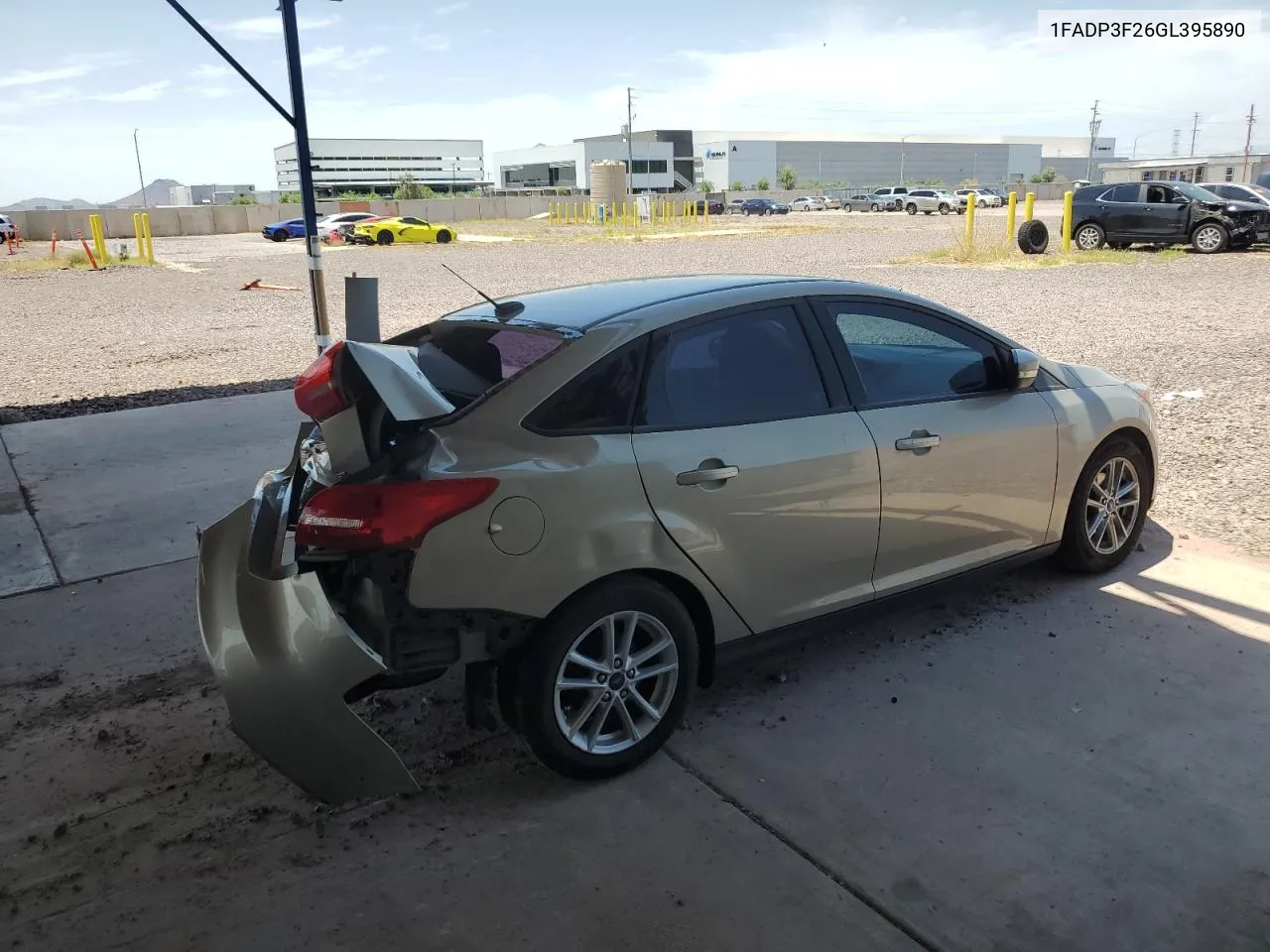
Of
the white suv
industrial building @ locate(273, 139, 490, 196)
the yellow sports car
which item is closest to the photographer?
the yellow sports car

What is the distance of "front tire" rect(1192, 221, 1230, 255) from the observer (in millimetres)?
22016

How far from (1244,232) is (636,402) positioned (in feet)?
77.3

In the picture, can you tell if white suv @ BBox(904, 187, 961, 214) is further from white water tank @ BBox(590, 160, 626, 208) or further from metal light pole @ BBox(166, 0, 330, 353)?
metal light pole @ BBox(166, 0, 330, 353)

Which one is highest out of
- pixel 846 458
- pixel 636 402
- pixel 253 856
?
pixel 636 402

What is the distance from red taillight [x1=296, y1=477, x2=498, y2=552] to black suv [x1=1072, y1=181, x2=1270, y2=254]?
23.9 metres

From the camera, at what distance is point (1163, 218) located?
22.6 m

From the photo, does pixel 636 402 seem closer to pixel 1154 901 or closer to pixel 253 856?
pixel 253 856

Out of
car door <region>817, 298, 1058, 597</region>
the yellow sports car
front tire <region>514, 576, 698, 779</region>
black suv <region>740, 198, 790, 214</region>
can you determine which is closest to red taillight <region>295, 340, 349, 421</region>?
front tire <region>514, 576, 698, 779</region>

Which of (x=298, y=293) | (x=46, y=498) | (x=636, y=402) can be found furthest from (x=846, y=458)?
(x=298, y=293)

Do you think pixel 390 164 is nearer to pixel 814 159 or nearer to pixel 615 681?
pixel 814 159

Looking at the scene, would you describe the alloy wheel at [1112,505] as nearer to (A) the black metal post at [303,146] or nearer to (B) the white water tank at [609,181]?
(A) the black metal post at [303,146]

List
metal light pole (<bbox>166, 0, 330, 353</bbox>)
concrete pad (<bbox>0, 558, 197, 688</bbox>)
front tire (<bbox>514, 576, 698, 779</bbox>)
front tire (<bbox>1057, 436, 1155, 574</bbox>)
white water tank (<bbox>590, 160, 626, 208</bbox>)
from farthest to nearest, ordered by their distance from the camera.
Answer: white water tank (<bbox>590, 160, 626, 208</bbox>) < metal light pole (<bbox>166, 0, 330, 353</bbox>) < front tire (<bbox>1057, 436, 1155, 574</bbox>) < concrete pad (<bbox>0, 558, 197, 688</bbox>) < front tire (<bbox>514, 576, 698, 779</bbox>)

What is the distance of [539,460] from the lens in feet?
9.90

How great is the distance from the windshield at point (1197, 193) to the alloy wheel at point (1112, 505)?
2112 centimetres
